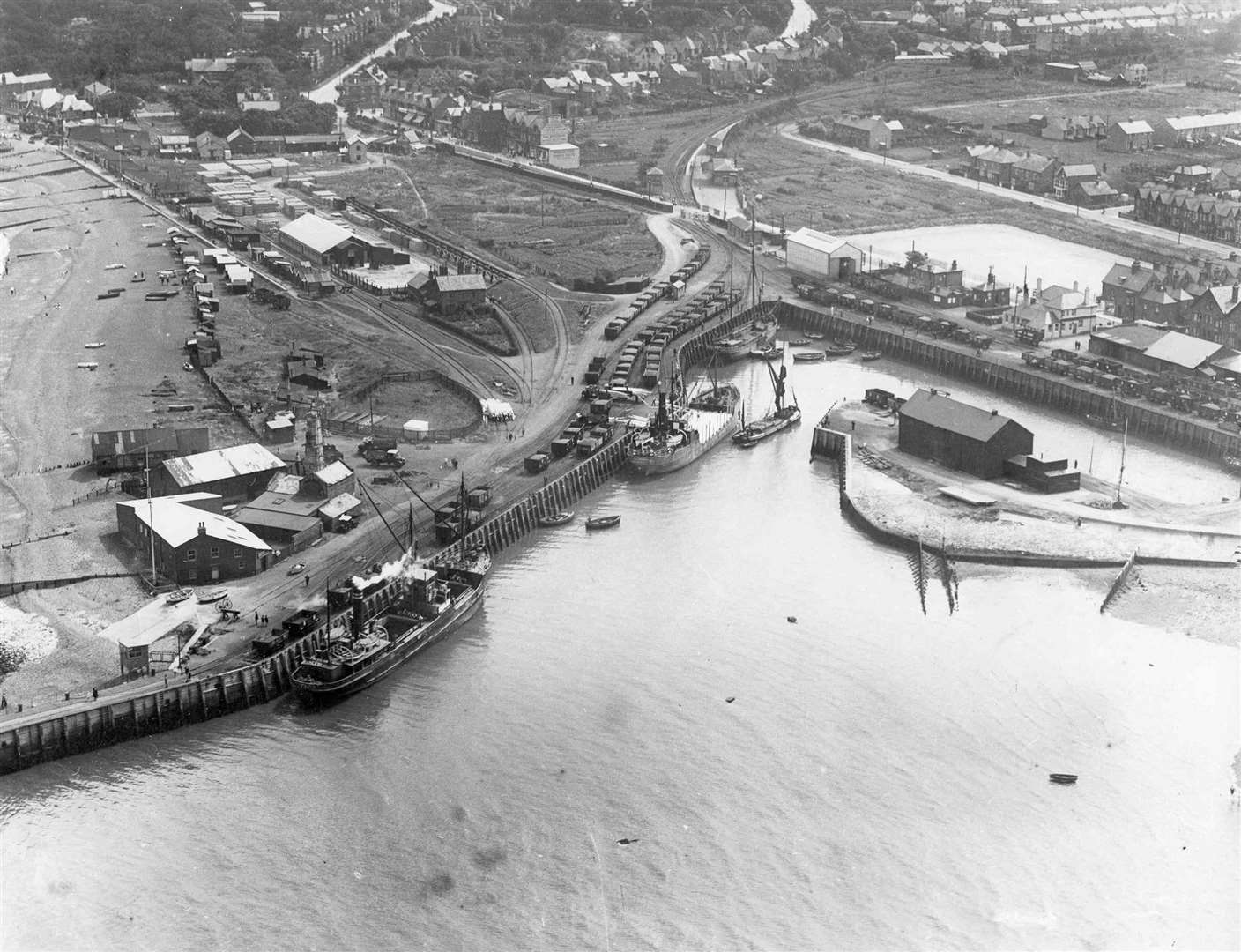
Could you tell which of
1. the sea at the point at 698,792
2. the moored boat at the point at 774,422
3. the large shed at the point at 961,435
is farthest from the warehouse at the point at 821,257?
the sea at the point at 698,792

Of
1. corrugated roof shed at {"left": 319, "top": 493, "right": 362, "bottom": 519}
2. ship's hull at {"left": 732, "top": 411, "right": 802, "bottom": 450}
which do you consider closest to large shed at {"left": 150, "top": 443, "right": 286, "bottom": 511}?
corrugated roof shed at {"left": 319, "top": 493, "right": 362, "bottom": 519}

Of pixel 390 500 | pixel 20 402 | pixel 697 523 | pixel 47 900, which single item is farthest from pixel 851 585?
pixel 20 402

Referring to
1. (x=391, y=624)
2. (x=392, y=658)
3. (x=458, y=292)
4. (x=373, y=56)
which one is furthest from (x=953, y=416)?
(x=373, y=56)

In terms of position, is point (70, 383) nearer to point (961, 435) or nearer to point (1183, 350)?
point (961, 435)

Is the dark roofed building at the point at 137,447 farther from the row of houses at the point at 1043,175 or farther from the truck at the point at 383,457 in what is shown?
the row of houses at the point at 1043,175

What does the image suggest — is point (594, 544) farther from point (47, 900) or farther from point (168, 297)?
point (168, 297)
